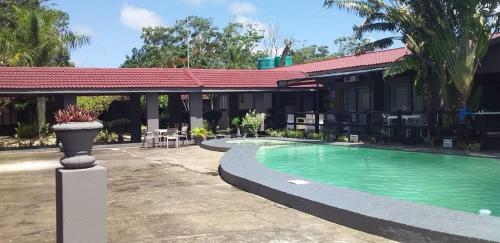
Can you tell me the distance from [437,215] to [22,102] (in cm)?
2877

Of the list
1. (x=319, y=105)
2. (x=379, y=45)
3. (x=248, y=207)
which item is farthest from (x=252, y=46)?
(x=248, y=207)

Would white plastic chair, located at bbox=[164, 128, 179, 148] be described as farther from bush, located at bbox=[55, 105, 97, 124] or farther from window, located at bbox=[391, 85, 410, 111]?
bush, located at bbox=[55, 105, 97, 124]

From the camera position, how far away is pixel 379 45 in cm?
1981

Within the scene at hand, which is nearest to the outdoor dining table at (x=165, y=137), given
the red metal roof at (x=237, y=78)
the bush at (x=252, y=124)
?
the red metal roof at (x=237, y=78)

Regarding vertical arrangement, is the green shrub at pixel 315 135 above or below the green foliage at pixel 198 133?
below

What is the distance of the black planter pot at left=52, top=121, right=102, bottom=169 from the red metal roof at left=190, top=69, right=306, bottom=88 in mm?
19352

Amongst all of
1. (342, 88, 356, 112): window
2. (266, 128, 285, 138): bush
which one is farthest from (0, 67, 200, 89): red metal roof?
(342, 88, 356, 112): window

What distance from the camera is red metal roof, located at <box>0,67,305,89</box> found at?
2142cm

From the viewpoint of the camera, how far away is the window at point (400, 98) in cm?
2209

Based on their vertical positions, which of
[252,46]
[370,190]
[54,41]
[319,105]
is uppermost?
[252,46]

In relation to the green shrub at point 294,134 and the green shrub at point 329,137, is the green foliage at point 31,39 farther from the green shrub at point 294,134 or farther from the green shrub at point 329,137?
the green shrub at point 329,137

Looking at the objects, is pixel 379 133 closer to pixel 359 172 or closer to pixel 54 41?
pixel 359 172

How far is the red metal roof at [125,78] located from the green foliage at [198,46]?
22.5m

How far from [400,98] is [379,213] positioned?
16749 mm
